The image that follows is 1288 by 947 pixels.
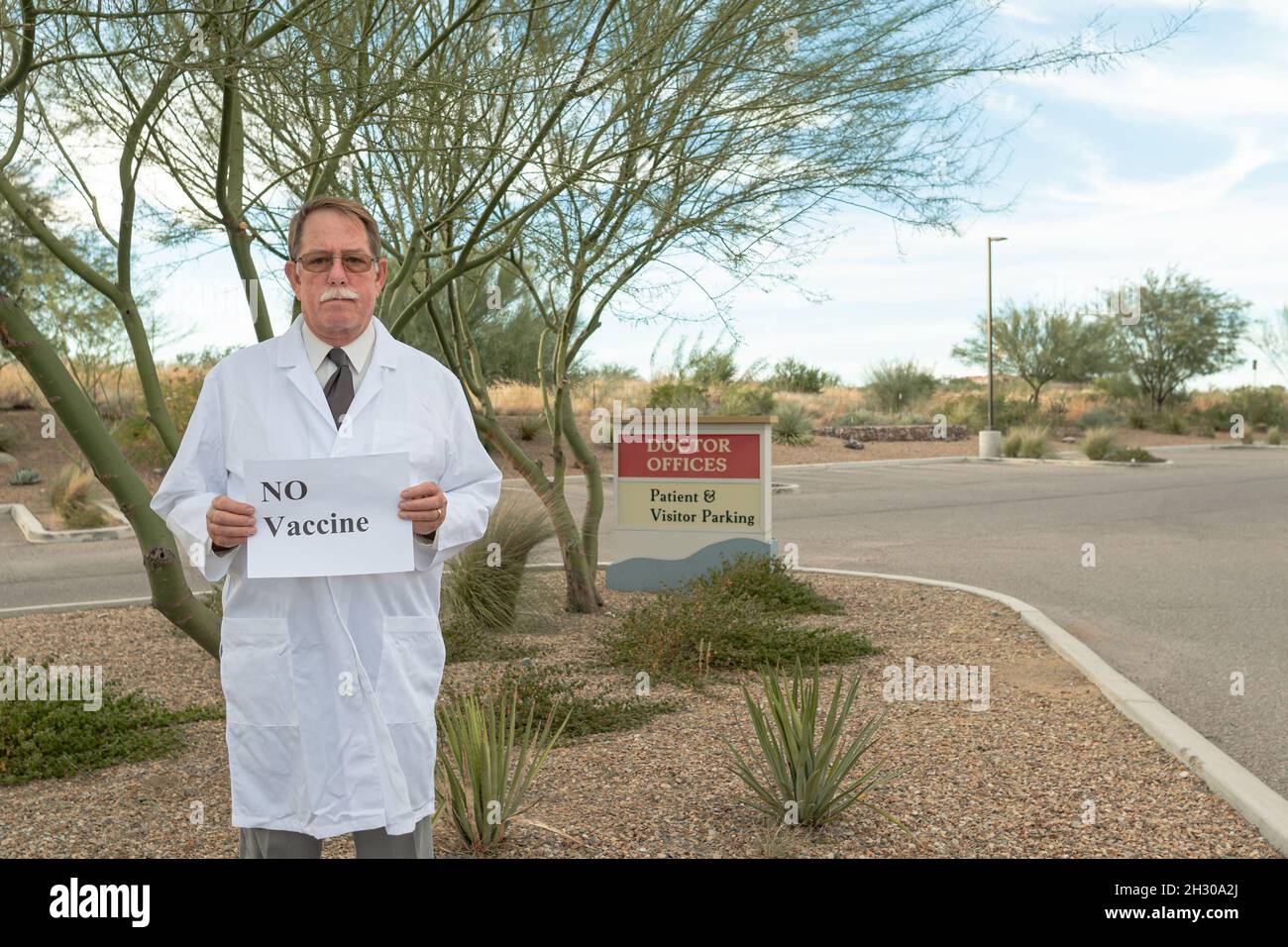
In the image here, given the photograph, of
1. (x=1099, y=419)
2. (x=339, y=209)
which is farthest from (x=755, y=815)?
(x=1099, y=419)

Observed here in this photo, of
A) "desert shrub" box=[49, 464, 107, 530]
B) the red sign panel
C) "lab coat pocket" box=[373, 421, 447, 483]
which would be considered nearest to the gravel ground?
"lab coat pocket" box=[373, 421, 447, 483]

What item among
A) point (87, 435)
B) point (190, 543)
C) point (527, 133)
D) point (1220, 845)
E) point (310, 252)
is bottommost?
point (1220, 845)

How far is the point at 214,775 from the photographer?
18.8 ft

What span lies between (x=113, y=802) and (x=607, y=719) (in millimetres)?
2383

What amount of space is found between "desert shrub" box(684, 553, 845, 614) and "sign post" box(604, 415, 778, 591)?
2.52 feet

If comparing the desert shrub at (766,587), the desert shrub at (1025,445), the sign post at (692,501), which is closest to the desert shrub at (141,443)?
the sign post at (692,501)

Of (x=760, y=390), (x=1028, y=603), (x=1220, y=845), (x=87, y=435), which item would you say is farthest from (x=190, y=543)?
(x=760, y=390)

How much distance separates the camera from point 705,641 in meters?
7.86

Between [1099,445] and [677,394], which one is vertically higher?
[677,394]

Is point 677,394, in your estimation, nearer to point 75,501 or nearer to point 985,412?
point 75,501

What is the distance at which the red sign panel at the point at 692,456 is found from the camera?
11359 millimetres

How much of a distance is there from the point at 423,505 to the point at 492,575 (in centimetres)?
629
